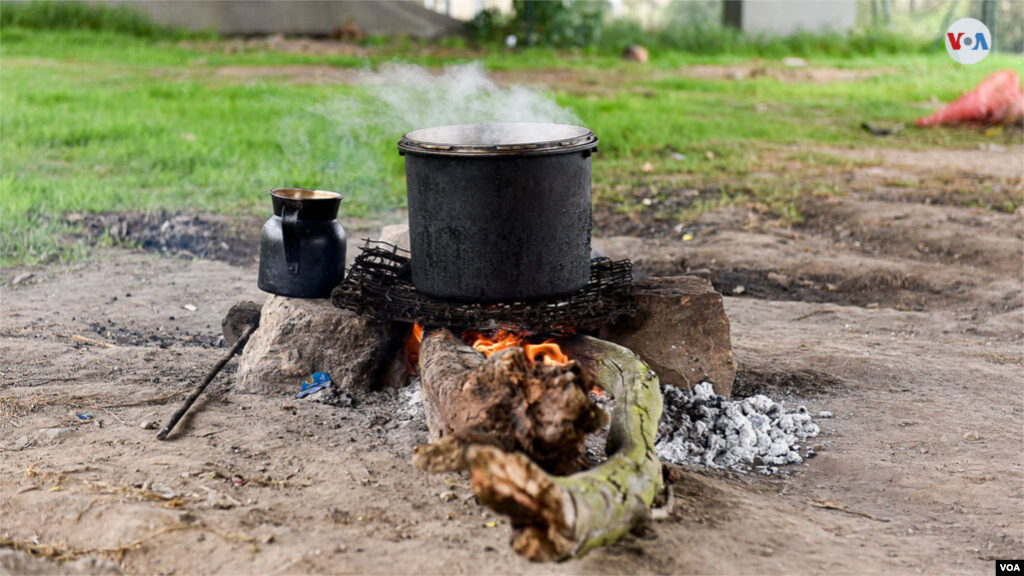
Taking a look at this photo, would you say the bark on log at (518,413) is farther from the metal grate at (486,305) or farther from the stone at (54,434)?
the stone at (54,434)

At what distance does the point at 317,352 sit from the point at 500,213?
3.47ft

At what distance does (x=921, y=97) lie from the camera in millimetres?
12336

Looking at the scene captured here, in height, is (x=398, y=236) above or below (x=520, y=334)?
above

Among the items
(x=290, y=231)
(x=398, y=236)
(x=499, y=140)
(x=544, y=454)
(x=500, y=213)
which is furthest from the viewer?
(x=398, y=236)

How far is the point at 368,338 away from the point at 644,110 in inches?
306

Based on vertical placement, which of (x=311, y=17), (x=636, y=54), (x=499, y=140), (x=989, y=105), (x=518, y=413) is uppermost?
(x=311, y=17)

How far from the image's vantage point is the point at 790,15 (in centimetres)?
1897

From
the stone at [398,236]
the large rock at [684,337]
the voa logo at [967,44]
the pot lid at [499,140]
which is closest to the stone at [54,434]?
the pot lid at [499,140]

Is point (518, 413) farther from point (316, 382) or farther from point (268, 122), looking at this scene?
point (268, 122)

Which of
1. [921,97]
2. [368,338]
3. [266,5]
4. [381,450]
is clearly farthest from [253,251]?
[266,5]

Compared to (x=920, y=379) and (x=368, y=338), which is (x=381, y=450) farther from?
(x=920, y=379)

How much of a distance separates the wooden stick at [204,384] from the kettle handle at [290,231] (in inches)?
20.5

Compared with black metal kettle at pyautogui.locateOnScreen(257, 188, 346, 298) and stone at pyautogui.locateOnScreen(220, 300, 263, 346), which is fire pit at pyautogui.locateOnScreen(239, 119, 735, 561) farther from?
stone at pyautogui.locateOnScreen(220, 300, 263, 346)

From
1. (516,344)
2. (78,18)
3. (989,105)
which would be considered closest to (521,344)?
(516,344)
